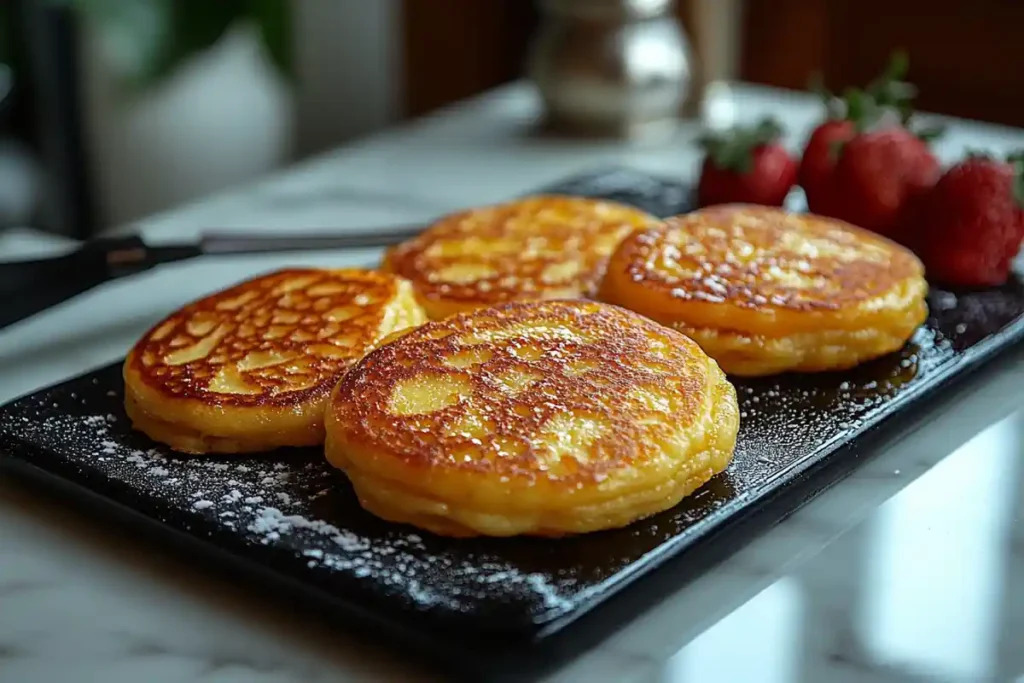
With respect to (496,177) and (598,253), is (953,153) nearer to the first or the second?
(496,177)

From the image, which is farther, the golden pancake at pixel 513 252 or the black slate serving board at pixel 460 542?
the golden pancake at pixel 513 252

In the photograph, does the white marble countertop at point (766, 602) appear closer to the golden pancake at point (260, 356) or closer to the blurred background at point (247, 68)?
the golden pancake at point (260, 356)

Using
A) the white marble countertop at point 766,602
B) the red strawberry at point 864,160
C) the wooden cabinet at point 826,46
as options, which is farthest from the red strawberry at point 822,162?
the wooden cabinet at point 826,46

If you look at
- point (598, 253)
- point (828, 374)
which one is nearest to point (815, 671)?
point (828, 374)

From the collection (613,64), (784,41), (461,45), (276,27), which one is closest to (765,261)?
(613,64)

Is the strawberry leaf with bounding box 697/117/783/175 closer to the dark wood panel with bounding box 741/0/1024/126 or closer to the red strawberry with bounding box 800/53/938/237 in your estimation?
the red strawberry with bounding box 800/53/938/237

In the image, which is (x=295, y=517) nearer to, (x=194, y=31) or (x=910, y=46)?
(x=194, y=31)

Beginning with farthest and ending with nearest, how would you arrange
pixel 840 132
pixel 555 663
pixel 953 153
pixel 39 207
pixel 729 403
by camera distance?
pixel 39 207 < pixel 953 153 < pixel 840 132 < pixel 729 403 < pixel 555 663
